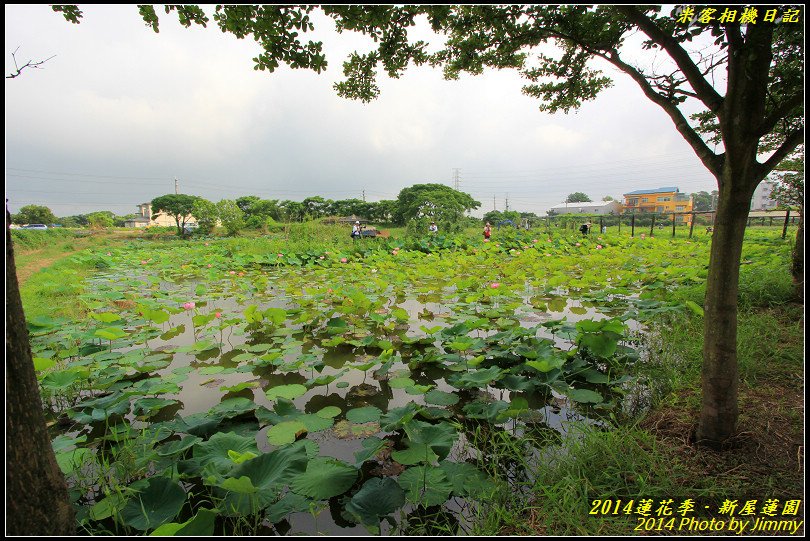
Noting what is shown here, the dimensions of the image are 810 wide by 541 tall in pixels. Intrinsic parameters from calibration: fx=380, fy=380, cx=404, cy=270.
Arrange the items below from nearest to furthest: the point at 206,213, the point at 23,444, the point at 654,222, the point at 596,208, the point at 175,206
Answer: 1. the point at 23,444
2. the point at 206,213
3. the point at 654,222
4. the point at 175,206
5. the point at 596,208

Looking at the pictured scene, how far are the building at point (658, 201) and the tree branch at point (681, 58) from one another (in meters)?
62.0

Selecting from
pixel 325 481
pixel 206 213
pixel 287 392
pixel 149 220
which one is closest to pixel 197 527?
pixel 325 481

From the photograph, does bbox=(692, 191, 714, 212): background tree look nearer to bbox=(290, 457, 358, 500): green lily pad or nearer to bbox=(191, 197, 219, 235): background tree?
bbox=(191, 197, 219, 235): background tree

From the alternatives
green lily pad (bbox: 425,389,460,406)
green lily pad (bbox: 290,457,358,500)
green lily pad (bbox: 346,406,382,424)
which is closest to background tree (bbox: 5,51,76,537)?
green lily pad (bbox: 290,457,358,500)

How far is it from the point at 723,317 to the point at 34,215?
50.1m

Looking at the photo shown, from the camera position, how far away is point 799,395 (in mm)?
1966

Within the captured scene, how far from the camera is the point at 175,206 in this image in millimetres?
28859

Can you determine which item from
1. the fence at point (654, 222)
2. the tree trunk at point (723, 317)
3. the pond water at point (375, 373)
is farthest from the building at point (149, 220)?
the tree trunk at point (723, 317)

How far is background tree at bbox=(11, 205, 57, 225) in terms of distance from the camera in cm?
3497

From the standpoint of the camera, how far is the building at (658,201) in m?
55.5

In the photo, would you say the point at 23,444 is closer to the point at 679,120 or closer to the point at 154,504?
the point at 154,504

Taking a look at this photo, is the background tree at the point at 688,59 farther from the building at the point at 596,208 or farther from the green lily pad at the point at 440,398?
the building at the point at 596,208

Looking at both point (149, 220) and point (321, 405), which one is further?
point (149, 220)

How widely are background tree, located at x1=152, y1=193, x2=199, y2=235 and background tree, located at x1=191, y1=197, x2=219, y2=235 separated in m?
4.26
